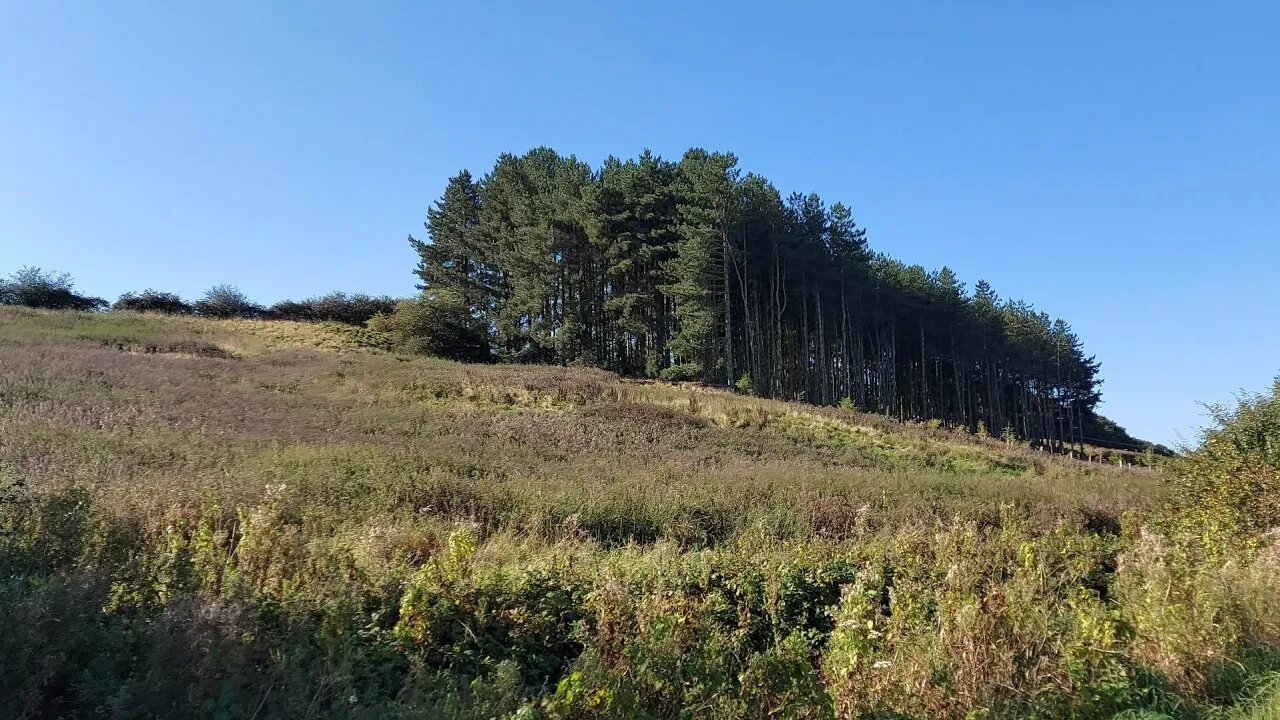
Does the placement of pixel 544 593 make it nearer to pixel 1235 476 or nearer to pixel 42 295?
pixel 1235 476

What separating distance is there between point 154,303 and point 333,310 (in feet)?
41.5

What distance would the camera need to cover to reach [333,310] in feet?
173

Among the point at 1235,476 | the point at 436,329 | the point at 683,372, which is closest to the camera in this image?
the point at 1235,476

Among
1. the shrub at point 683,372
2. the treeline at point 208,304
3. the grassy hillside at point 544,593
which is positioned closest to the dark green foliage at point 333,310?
the treeline at point 208,304

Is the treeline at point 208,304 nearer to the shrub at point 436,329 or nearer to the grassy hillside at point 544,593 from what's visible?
the shrub at point 436,329

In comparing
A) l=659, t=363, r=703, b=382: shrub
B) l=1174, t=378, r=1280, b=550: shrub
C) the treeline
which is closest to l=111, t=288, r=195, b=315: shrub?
the treeline

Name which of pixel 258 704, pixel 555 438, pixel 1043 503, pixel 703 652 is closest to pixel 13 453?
pixel 258 704

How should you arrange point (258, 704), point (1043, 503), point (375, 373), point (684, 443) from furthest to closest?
1. point (375, 373)
2. point (684, 443)
3. point (1043, 503)
4. point (258, 704)

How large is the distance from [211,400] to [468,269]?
39.7 meters

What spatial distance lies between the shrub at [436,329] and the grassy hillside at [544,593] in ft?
91.7

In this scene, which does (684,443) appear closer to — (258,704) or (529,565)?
(529,565)

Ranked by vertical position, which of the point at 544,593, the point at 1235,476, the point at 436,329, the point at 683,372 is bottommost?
the point at 544,593

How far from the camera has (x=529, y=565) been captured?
6.52 m

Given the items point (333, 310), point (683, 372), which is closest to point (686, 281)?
point (683, 372)
